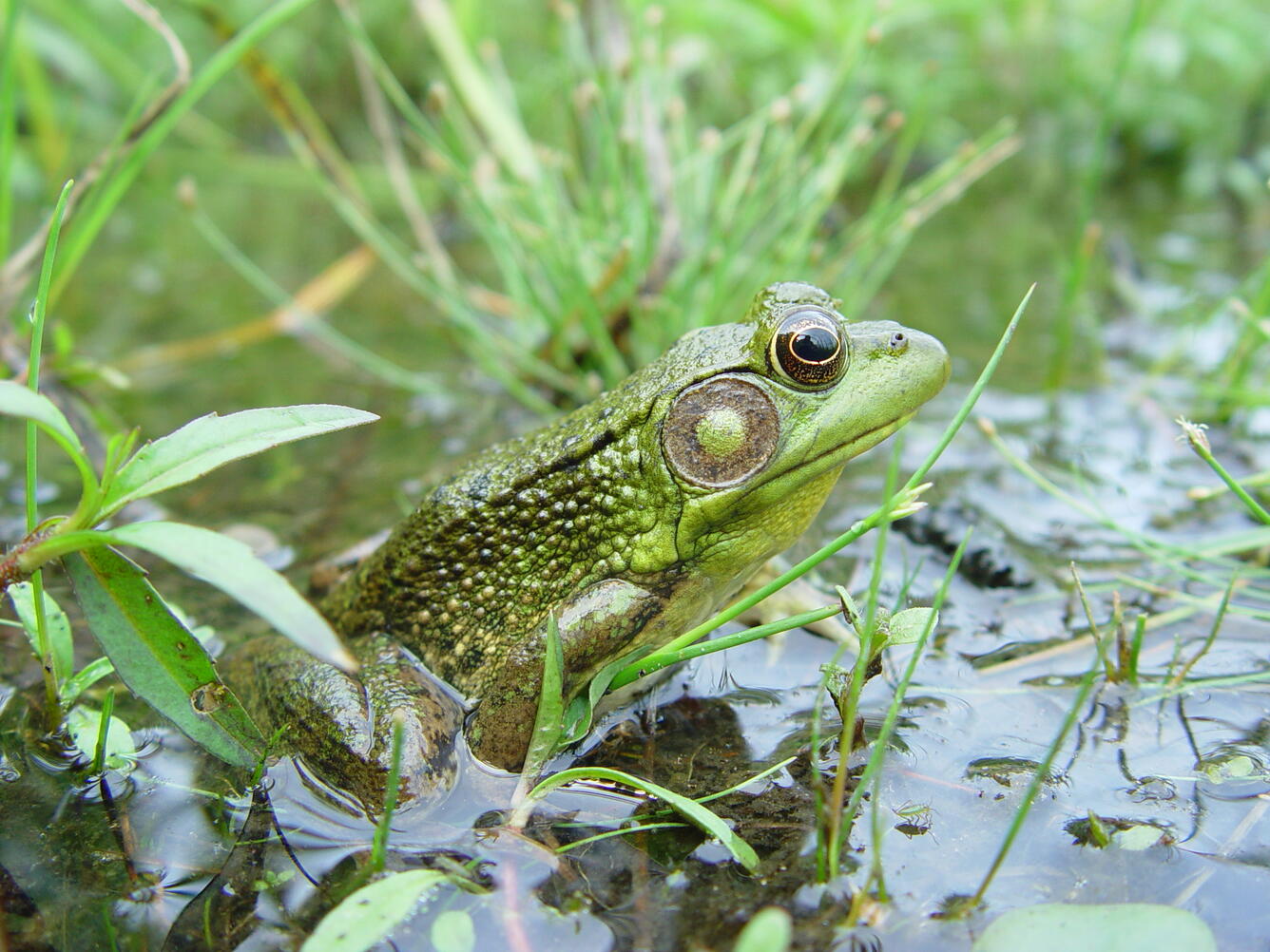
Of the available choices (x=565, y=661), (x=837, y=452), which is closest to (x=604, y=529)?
(x=565, y=661)

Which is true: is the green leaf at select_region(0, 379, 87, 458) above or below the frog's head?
below

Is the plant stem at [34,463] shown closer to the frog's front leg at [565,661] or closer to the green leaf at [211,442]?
the green leaf at [211,442]

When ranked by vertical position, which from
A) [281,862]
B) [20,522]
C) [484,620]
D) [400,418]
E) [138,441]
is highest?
[400,418]

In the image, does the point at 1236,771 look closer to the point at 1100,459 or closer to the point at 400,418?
the point at 1100,459

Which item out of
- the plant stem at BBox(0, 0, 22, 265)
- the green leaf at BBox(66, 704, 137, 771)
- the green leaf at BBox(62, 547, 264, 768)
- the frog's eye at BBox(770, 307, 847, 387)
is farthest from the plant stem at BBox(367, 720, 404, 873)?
the plant stem at BBox(0, 0, 22, 265)

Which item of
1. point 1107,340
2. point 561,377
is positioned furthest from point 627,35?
point 1107,340

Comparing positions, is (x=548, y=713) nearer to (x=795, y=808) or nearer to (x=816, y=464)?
(x=795, y=808)

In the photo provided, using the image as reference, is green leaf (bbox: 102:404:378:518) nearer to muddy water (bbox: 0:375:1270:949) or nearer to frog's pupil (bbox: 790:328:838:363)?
muddy water (bbox: 0:375:1270:949)

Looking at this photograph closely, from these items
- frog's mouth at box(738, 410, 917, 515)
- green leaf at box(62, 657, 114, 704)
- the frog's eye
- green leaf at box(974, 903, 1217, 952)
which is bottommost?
green leaf at box(974, 903, 1217, 952)
